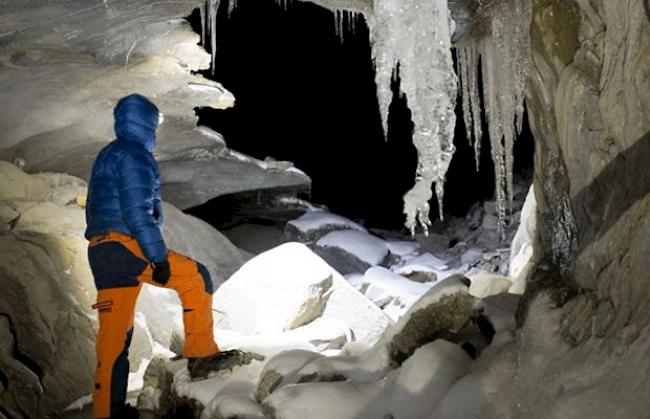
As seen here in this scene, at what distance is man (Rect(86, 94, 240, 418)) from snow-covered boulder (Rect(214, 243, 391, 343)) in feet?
6.34

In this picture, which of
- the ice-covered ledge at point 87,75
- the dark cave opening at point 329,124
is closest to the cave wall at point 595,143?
the ice-covered ledge at point 87,75

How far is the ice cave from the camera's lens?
2.63m

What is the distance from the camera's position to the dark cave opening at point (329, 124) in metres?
17.8

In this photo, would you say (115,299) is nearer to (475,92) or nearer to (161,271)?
(161,271)

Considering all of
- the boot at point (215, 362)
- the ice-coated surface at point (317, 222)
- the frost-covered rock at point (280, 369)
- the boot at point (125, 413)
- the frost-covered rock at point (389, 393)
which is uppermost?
the frost-covered rock at point (389, 393)

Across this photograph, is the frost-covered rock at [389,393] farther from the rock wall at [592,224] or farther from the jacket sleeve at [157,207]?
the jacket sleeve at [157,207]

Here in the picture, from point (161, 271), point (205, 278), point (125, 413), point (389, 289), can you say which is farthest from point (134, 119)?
point (389, 289)

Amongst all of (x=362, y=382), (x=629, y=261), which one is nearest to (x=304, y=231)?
(x=362, y=382)

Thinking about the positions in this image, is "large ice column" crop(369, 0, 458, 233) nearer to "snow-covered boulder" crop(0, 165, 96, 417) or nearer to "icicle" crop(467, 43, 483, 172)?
"icicle" crop(467, 43, 483, 172)

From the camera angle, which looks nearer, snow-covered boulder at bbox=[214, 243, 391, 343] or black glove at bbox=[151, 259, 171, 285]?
black glove at bbox=[151, 259, 171, 285]

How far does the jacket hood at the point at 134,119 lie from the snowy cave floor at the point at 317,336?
1.75 metres

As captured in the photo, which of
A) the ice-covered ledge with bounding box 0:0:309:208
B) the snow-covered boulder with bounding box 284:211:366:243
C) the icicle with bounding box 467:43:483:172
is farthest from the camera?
the snow-covered boulder with bounding box 284:211:366:243

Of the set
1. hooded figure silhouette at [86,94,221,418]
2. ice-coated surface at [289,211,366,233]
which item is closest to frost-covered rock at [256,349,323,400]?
hooded figure silhouette at [86,94,221,418]

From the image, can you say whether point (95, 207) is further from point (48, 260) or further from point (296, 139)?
point (296, 139)
